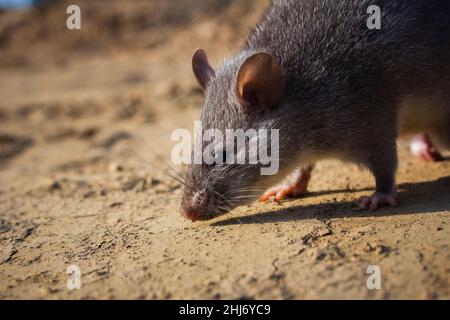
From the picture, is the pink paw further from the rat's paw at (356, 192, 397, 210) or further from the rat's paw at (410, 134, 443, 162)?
the rat's paw at (410, 134, 443, 162)

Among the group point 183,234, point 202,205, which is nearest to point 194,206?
point 202,205

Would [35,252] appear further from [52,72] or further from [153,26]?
[153,26]

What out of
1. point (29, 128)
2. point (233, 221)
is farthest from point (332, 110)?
point (29, 128)

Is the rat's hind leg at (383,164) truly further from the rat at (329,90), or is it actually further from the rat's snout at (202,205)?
the rat's snout at (202,205)
